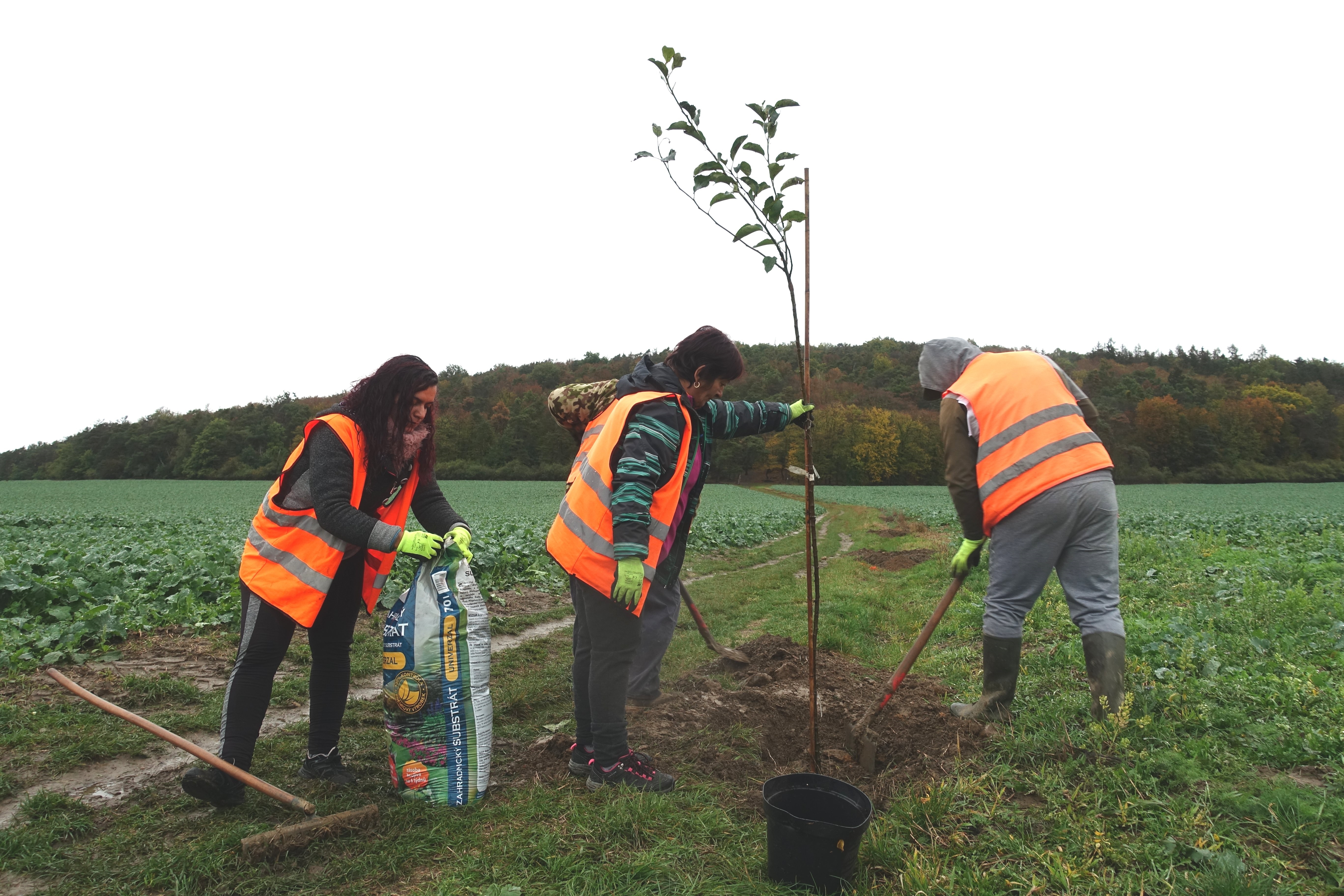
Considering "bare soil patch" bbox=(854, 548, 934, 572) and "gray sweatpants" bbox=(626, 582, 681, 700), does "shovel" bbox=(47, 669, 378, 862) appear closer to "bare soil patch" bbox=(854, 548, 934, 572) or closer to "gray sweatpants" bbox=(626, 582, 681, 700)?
"gray sweatpants" bbox=(626, 582, 681, 700)

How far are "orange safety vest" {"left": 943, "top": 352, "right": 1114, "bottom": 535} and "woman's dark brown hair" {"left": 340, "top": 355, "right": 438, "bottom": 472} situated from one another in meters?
2.53

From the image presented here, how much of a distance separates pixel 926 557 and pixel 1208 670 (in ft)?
28.6

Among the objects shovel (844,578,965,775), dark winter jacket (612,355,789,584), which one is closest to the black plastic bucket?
shovel (844,578,965,775)

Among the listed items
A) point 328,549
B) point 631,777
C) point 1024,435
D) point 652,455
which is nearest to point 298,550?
point 328,549

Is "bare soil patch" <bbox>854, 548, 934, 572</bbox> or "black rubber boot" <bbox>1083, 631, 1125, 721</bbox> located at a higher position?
"black rubber boot" <bbox>1083, 631, 1125, 721</bbox>

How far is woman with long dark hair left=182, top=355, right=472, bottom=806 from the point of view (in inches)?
106

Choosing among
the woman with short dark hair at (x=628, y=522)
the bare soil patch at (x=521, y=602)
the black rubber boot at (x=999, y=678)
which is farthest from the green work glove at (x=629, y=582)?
the bare soil patch at (x=521, y=602)

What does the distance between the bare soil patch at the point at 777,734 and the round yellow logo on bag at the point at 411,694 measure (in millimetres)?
587

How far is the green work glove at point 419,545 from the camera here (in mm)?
2783

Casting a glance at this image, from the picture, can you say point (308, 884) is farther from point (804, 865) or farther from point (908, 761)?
point (908, 761)

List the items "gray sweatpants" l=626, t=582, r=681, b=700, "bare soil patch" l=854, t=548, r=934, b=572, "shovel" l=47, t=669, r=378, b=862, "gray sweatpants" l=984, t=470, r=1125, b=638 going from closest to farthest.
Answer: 1. "shovel" l=47, t=669, r=378, b=862
2. "gray sweatpants" l=984, t=470, r=1125, b=638
3. "gray sweatpants" l=626, t=582, r=681, b=700
4. "bare soil patch" l=854, t=548, r=934, b=572

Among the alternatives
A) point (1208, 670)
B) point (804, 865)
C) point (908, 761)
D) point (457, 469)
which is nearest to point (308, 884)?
point (804, 865)

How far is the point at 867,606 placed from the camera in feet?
23.7

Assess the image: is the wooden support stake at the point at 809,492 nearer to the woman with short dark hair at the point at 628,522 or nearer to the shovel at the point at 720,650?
the woman with short dark hair at the point at 628,522
